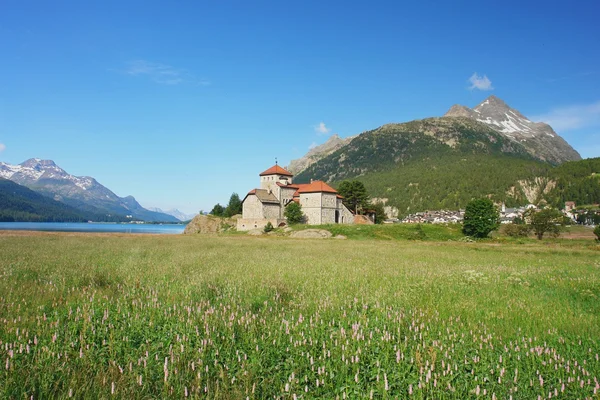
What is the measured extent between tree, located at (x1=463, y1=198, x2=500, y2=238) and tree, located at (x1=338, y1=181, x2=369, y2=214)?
95.2ft

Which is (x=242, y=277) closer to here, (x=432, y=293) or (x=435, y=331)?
(x=432, y=293)

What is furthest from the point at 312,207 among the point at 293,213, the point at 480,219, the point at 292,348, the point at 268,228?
the point at 292,348

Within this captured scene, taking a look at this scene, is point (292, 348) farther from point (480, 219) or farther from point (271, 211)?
point (271, 211)

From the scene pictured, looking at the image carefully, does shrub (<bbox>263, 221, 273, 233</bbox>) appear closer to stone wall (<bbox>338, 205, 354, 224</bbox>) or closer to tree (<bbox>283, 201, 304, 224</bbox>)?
tree (<bbox>283, 201, 304, 224</bbox>)

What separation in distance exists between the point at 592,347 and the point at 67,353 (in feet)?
31.1

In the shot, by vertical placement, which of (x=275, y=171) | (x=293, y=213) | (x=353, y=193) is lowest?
(x=293, y=213)

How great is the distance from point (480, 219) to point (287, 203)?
1851 inches

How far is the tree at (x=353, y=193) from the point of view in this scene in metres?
97.4

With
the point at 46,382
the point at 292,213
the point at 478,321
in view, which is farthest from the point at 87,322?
the point at 292,213

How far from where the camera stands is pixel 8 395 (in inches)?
155

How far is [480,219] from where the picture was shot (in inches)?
2940

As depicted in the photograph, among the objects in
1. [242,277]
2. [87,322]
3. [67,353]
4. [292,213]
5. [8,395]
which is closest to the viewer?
[8,395]

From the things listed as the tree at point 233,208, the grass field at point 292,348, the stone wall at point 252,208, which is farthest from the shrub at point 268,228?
the grass field at point 292,348

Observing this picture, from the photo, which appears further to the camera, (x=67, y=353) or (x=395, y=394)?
(x=67, y=353)
